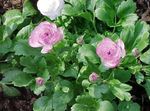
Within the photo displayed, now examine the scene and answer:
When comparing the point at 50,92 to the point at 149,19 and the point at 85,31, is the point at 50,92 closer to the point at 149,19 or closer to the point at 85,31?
the point at 85,31

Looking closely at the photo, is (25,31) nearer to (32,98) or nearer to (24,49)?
(24,49)

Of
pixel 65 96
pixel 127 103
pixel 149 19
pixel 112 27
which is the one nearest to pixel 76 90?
pixel 65 96

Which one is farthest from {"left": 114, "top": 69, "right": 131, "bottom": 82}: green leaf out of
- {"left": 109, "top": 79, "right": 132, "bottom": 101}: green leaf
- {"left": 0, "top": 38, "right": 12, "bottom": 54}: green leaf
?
{"left": 0, "top": 38, "right": 12, "bottom": 54}: green leaf

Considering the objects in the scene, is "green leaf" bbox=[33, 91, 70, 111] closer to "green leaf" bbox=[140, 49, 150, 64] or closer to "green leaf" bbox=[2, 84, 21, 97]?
"green leaf" bbox=[2, 84, 21, 97]

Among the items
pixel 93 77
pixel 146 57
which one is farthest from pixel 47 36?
pixel 146 57

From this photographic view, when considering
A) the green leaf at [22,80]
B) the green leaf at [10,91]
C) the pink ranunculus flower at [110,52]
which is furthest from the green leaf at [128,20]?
the green leaf at [10,91]

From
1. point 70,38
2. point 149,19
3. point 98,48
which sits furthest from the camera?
point 149,19

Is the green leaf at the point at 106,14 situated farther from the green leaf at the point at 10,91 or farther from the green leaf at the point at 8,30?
the green leaf at the point at 10,91
